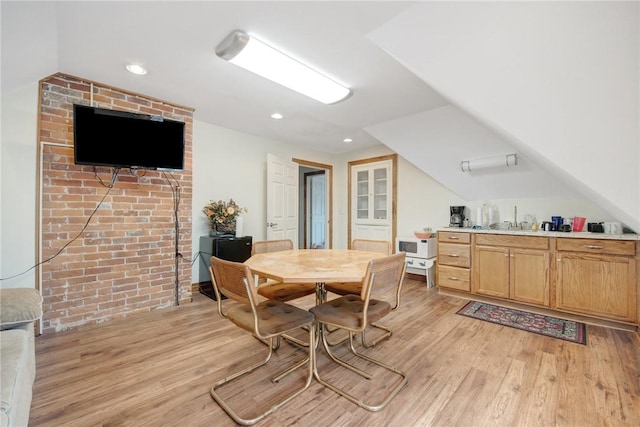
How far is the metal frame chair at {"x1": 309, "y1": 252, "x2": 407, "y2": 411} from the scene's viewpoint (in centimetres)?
164

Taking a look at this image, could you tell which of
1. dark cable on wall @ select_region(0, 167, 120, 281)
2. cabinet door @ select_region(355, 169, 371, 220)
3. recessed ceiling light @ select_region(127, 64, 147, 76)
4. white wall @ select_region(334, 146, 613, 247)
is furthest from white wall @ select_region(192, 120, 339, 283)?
white wall @ select_region(334, 146, 613, 247)

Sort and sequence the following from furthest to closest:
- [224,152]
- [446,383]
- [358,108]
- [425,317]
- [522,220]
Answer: [224,152], [522,220], [358,108], [425,317], [446,383]

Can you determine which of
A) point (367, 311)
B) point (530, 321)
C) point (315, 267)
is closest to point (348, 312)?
point (367, 311)

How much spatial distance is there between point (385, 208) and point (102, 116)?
4218 mm

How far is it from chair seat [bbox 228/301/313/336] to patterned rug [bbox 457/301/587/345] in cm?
220

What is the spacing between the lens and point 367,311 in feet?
6.04

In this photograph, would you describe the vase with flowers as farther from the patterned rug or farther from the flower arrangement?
the patterned rug

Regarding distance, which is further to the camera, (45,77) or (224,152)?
(224,152)

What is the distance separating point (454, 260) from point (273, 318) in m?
2.84

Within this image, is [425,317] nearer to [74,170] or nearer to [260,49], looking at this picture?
[260,49]

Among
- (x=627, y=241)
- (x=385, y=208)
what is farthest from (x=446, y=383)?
(x=385, y=208)

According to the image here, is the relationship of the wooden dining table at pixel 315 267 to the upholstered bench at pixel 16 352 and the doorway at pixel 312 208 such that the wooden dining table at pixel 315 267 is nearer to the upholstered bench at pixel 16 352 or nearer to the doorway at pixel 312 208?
the upholstered bench at pixel 16 352

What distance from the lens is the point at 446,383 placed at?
1862 millimetres

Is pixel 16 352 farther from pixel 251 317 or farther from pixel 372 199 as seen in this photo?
pixel 372 199
